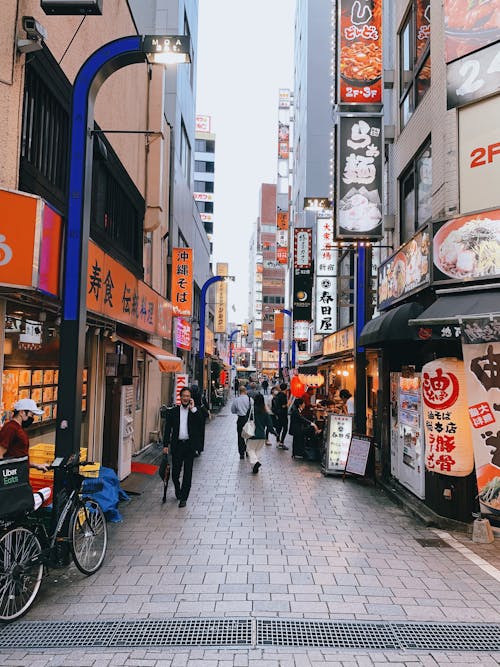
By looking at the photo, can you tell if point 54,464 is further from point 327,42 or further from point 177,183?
point 327,42

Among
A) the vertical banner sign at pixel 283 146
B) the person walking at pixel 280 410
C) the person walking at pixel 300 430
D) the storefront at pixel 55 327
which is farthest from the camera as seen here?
the vertical banner sign at pixel 283 146

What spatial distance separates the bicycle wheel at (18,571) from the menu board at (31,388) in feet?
6.85

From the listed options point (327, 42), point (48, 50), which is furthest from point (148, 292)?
point (327, 42)

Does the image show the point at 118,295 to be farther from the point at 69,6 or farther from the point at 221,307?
the point at 221,307

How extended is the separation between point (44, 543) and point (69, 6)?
5.85 m

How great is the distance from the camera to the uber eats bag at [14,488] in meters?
4.63

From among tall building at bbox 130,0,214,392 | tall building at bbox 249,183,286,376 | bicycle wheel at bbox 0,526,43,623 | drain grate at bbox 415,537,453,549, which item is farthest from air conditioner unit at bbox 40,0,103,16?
tall building at bbox 249,183,286,376

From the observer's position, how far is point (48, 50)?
735cm

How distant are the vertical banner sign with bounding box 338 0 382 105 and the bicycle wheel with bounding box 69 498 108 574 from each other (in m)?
10.1

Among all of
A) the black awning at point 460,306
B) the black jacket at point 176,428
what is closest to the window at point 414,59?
the black awning at point 460,306

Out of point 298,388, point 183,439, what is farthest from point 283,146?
point 183,439

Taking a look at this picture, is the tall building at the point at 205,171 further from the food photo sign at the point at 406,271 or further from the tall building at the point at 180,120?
the food photo sign at the point at 406,271

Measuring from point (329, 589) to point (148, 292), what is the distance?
8905mm

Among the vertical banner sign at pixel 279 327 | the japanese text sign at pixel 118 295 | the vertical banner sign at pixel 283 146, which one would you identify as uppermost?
the vertical banner sign at pixel 283 146
